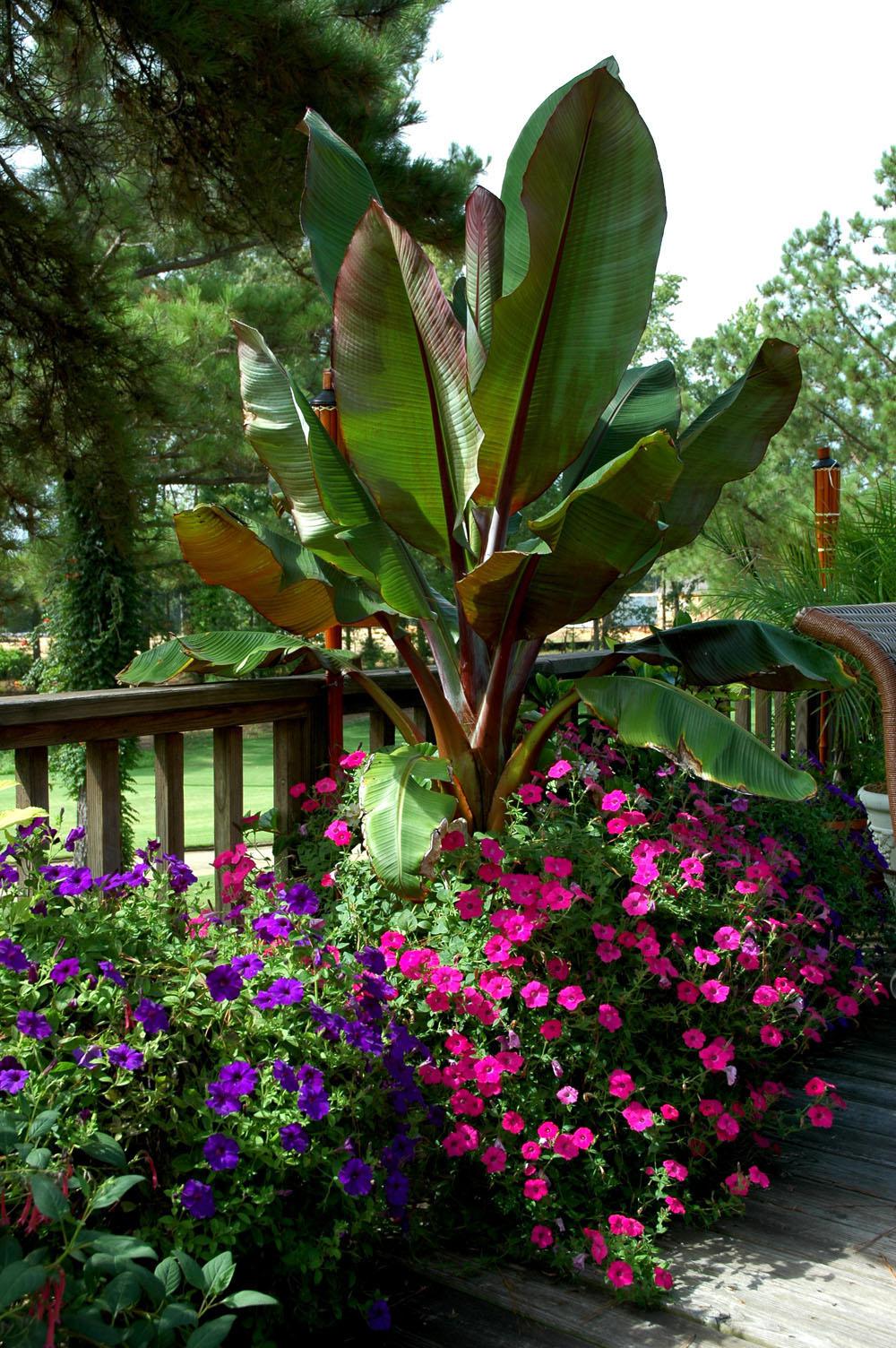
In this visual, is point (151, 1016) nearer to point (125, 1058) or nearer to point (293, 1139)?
point (125, 1058)

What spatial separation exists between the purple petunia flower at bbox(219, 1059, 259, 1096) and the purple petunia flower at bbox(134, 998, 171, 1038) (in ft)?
0.37

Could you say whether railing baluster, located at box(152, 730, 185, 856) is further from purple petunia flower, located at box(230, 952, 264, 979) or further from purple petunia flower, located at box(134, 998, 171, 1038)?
purple petunia flower, located at box(134, 998, 171, 1038)

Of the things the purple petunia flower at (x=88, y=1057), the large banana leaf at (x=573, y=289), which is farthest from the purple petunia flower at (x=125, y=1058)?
the large banana leaf at (x=573, y=289)

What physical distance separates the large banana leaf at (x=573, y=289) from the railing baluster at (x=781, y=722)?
2476 mm

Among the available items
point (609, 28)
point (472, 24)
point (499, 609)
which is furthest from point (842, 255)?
point (499, 609)

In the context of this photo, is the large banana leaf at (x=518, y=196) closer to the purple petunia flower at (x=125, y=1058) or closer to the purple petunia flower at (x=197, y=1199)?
the purple petunia flower at (x=125, y=1058)

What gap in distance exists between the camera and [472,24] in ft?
27.0

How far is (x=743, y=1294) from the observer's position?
2057 mm

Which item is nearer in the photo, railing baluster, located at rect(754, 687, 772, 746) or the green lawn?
railing baluster, located at rect(754, 687, 772, 746)

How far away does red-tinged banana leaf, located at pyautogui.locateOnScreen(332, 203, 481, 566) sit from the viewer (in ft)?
8.76

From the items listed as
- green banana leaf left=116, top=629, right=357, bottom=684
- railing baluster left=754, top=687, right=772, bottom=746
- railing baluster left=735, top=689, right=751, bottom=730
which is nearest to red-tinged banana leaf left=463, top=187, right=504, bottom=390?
green banana leaf left=116, top=629, right=357, bottom=684

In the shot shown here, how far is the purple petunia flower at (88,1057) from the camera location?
1644mm

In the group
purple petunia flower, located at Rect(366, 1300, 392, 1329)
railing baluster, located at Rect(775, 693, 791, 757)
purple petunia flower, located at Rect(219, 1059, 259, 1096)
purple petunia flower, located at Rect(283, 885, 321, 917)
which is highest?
railing baluster, located at Rect(775, 693, 791, 757)

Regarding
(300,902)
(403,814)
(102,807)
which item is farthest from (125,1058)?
(102,807)
